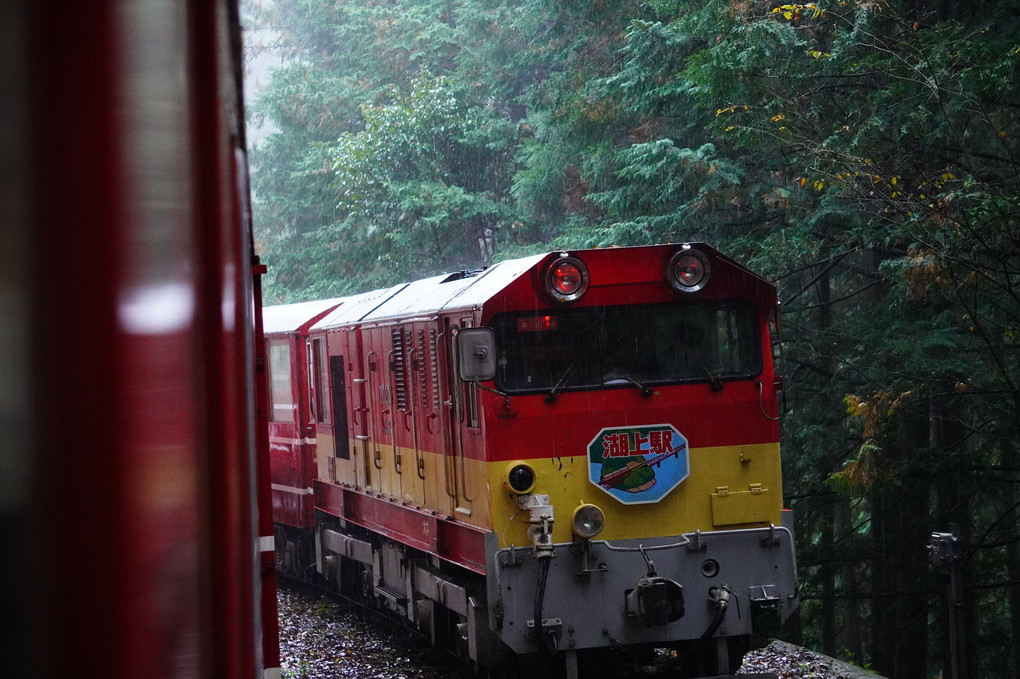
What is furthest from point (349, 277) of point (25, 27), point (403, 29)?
point (25, 27)

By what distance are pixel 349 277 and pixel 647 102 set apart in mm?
14669

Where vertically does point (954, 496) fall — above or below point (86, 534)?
below

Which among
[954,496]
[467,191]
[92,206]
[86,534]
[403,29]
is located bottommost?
[954,496]

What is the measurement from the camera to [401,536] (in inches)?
429

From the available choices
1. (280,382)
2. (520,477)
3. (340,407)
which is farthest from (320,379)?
(520,477)

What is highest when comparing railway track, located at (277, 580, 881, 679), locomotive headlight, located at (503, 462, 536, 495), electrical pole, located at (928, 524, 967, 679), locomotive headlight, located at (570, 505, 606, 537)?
locomotive headlight, located at (503, 462, 536, 495)

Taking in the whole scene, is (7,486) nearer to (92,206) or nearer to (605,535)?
(92,206)

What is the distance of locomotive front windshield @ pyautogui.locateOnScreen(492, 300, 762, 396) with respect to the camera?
8.41 metres

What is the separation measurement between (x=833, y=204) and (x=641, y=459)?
260 inches

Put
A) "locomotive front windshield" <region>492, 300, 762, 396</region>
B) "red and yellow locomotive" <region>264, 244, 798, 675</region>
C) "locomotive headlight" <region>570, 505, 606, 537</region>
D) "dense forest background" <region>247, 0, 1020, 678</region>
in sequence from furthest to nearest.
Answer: "dense forest background" <region>247, 0, 1020, 678</region> < "locomotive front windshield" <region>492, 300, 762, 396</region> < "red and yellow locomotive" <region>264, 244, 798, 675</region> < "locomotive headlight" <region>570, 505, 606, 537</region>

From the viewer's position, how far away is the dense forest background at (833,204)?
11.4m

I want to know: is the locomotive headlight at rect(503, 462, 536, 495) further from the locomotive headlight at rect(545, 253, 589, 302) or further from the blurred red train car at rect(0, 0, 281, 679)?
the blurred red train car at rect(0, 0, 281, 679)

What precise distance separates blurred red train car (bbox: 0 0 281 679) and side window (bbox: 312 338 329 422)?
12.3 meters

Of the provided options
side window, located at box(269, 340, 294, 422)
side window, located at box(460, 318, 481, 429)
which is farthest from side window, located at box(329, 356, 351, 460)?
side window, located at box(460, 318, 481, 429)
